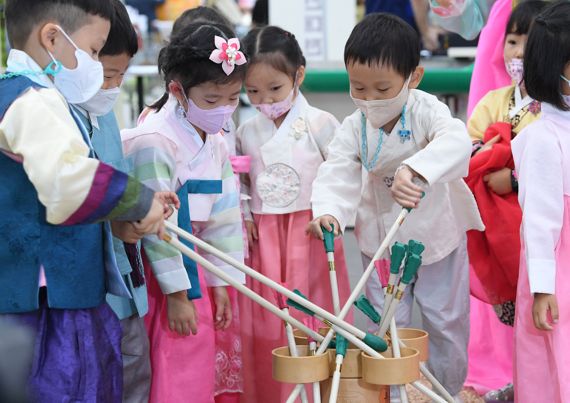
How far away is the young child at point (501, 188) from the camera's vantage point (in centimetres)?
269

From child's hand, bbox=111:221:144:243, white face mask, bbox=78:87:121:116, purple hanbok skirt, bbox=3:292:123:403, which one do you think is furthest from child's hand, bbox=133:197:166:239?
white face mask, bbox=78:87:121:116

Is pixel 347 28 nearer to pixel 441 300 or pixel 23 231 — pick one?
pixel 441 300

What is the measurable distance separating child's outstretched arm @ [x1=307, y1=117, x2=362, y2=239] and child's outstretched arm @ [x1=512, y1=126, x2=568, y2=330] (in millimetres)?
478

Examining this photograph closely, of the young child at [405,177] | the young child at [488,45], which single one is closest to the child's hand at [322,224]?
the young child at [405,177]

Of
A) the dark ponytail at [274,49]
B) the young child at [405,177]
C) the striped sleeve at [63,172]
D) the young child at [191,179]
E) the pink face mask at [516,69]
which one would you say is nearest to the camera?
the striped sleeve at [63,172]

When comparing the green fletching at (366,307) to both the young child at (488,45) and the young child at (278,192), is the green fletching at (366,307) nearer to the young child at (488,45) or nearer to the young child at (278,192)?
the young child at (278,192)

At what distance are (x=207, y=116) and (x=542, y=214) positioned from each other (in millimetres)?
845

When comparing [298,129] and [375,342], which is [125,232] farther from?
[298,129]

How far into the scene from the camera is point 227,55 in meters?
2.21

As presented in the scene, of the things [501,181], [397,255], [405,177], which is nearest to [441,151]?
[405,177]

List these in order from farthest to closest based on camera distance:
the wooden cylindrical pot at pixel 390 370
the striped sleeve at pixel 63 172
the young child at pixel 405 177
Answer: the young child at pixel 405 177
the wooden cylindrical pot at pixel 390 370
the striped sleeve at pixel 63 172

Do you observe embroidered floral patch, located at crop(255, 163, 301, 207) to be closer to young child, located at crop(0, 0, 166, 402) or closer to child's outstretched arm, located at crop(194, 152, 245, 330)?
child's outstretched arm, located at crop(194, 152, 245, 330)

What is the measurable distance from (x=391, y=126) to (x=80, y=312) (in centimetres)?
107

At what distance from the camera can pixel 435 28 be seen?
5.96 m
